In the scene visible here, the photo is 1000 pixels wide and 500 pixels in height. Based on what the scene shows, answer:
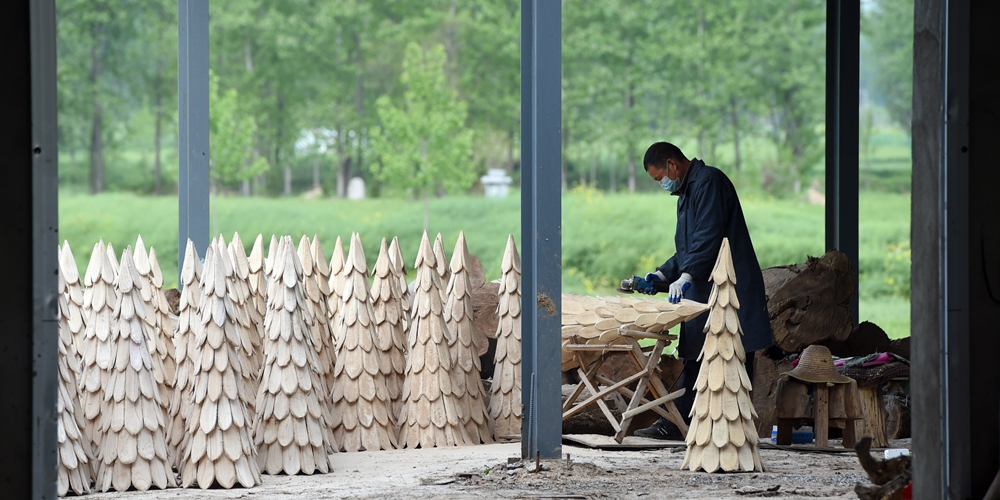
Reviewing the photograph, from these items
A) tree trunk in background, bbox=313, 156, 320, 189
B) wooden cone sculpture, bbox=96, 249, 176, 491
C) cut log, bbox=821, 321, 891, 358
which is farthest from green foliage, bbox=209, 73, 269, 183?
wooden cone sculpture, bbox=96, 249, 176, 491

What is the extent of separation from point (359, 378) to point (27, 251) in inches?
162

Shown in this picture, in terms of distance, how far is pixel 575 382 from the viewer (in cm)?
870

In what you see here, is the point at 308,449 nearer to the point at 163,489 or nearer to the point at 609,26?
the point at 163,489

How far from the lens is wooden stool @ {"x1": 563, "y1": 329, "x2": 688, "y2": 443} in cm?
730

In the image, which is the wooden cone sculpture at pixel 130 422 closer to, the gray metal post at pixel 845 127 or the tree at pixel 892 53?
the gray metal post at pixel 845 127

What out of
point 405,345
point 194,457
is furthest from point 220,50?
point 194,457

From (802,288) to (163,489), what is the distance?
5593mm

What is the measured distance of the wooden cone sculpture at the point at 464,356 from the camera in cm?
775

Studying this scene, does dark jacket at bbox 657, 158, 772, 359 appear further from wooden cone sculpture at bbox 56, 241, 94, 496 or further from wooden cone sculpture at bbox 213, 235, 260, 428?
wooden cone sculpture at bbox 56, 241, 94, 496

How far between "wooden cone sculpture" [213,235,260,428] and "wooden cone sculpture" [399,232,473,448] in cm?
115

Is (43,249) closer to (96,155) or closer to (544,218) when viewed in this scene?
(544,218)

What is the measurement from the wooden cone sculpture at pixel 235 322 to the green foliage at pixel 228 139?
15752mm

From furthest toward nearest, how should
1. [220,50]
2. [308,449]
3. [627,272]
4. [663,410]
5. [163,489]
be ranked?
[220,50]
[627,272]
[663,410]
[308,449]
[163,489]

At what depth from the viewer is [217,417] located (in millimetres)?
6168
